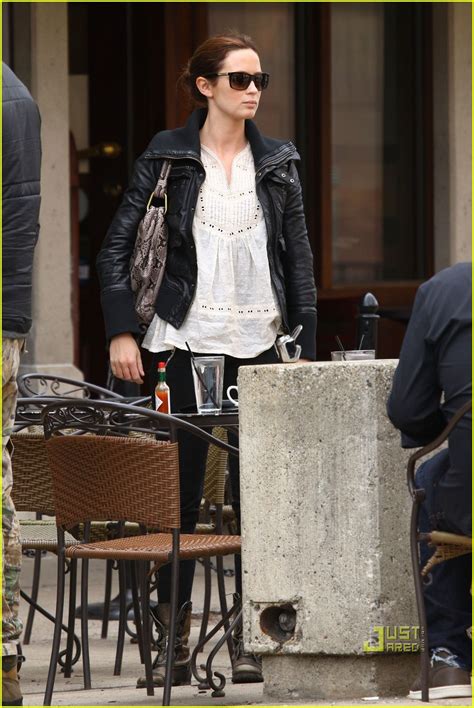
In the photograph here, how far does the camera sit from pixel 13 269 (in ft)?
14.6

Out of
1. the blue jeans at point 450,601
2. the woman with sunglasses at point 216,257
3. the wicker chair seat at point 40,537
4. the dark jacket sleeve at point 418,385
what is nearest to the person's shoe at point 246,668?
the woman with sunglasses at point 216,257

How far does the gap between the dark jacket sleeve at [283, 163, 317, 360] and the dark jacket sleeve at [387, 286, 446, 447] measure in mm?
1118

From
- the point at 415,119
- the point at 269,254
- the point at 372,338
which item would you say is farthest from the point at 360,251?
the point at 269,254

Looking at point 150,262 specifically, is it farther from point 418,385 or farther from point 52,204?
point 52,204

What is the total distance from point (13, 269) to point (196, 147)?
123 centimetres

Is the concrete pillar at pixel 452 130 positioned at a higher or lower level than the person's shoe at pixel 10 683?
higher

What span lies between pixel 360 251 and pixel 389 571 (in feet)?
19.2

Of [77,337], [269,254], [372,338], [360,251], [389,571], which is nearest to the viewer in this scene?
[389,571]

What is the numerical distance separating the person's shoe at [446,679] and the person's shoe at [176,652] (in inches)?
39.5

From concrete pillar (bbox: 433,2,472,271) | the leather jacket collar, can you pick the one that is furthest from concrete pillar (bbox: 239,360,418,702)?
concrete pillar (bbox: 433,2,472,271)

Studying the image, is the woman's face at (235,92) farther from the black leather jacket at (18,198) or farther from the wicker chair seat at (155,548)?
the wicker chair seat at (155,548)

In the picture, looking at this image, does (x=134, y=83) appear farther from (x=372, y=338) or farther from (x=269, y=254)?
(x=269, y=254)

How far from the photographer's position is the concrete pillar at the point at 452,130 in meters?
10.1

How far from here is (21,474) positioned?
5707 mm
